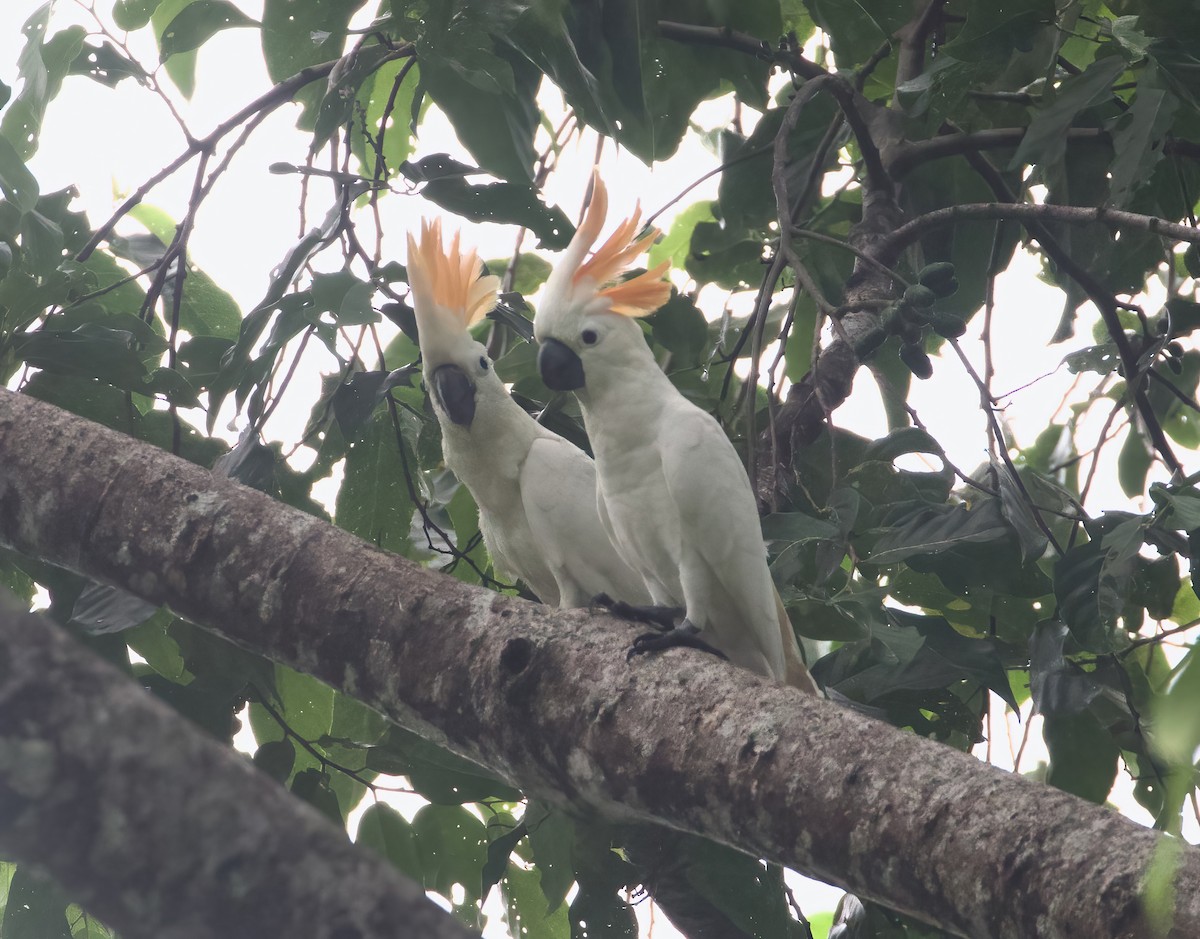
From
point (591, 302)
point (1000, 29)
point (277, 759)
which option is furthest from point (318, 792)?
point (1000, 29)

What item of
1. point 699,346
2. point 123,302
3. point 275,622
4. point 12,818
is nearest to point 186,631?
point 275,622

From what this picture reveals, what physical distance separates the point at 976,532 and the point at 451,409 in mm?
1443

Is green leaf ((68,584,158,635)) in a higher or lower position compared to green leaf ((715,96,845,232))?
lower

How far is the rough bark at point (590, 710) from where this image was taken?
1.26 m

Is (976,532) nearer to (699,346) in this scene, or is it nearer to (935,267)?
(935,267)

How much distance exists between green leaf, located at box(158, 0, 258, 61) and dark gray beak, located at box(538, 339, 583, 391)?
993 mm

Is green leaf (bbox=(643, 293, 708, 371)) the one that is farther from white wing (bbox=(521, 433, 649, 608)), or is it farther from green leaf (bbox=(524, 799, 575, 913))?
green leaf (bbox=(524, 799, 575, 913))

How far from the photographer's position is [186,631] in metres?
2.32

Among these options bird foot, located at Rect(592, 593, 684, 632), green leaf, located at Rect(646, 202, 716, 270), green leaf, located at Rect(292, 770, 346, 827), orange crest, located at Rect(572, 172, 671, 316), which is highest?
green leaf, located at Rect(646, 202, 716, 270)

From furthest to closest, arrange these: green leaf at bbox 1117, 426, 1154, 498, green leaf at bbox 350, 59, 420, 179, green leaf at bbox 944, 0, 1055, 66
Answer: green leaf at bbox 1117, 426, 1154, 498 < green leaf at bbox 350, 59, 420, 179 < green leaf at bbox 944, 0, 1055, 66

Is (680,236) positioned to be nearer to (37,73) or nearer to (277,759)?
(37,73)

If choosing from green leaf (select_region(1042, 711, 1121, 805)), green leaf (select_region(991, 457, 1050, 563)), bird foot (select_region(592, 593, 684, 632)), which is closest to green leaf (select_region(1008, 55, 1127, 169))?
green leaf (select_region(991, 457, 1050, 563))

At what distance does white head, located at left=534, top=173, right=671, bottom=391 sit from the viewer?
8.87ft

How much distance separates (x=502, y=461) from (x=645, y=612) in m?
0.71
